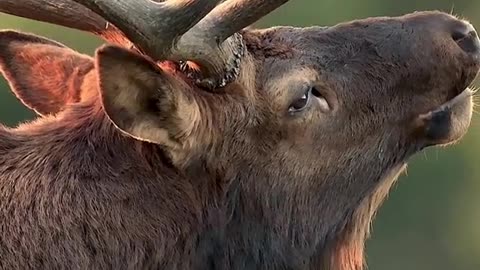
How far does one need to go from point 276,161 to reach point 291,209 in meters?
0.18

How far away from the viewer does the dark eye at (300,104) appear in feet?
17.0

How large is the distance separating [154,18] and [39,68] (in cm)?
87

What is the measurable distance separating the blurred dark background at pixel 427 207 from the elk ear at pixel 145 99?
12.0 meters

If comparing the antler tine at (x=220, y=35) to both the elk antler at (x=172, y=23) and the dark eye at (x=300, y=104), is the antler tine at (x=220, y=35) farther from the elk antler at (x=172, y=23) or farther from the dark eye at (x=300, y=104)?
the dark eye at (x=300, y=104)

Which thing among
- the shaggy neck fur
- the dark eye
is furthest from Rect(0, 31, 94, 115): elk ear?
the dark eye

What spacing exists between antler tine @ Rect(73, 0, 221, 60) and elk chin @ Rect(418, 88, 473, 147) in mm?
949

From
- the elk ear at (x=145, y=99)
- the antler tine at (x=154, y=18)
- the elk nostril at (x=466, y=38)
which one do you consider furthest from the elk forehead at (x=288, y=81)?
the elk nostril at (x=466, y=38)

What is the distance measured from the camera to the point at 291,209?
5223 millimetres

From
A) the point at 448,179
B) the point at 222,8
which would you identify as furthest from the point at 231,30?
the point at 448,179

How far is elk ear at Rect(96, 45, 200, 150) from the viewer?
15.5 feet

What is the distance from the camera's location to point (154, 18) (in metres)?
4.81

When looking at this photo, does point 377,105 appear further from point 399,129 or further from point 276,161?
point 276,161

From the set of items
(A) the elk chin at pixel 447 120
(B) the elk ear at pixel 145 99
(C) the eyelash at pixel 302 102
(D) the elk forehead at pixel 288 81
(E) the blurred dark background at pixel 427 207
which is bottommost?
(E) the blurred dark background at pixel 427 207

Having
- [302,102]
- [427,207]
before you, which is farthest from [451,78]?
[427,207]
